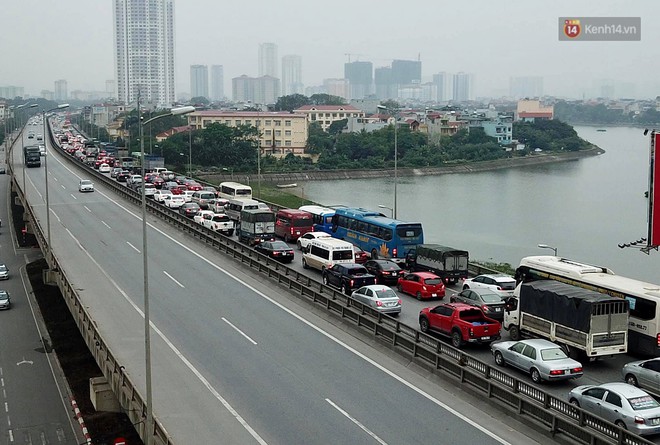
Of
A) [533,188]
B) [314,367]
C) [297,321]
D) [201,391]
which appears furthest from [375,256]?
[533,188]

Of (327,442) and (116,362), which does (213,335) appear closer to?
(116,362)

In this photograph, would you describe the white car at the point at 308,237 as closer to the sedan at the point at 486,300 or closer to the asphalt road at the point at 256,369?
the asphalt road at the point at 256,369

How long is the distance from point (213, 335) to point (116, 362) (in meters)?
3.58

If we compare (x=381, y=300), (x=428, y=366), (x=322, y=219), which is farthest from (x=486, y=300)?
(x=322, y=219)

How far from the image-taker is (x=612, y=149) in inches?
6142

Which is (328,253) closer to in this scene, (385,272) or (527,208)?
(385,272)

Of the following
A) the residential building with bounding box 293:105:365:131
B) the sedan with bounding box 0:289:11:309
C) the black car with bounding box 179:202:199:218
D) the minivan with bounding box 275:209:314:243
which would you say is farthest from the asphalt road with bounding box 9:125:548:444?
the residential building with bounding box 293:105:365:131

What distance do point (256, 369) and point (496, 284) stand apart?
10.2 meters

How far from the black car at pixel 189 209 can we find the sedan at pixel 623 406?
3270 cm

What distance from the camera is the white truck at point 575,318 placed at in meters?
18.9

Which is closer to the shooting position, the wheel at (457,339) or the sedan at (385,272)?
the wheel at (457,339)

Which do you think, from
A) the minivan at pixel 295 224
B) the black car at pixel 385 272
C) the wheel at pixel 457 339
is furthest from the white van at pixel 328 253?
the wheel at pixel 457 339

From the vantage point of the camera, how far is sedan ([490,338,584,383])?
17.3 m

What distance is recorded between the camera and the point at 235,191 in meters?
49.0
